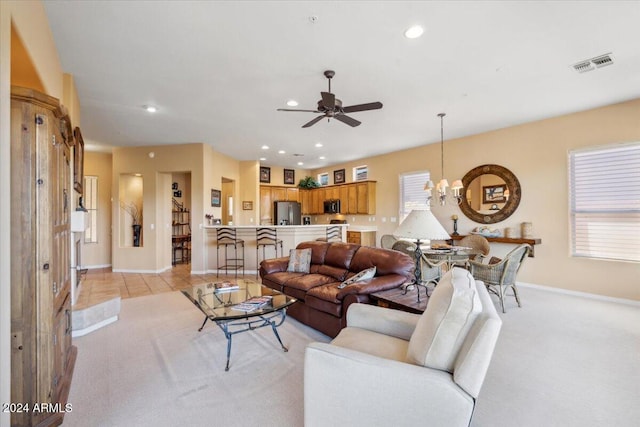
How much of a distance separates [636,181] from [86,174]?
11.1 metres

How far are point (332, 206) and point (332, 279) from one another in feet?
18.3

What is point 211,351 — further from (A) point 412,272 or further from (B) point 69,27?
(B) point 69,27

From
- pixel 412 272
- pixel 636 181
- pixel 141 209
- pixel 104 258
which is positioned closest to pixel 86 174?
pixel 141 209

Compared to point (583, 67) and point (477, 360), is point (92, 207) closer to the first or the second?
point (477, 360)

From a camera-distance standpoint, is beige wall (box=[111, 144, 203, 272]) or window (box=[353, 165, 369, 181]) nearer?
beige wall (box=[111, 144, 203, 272])

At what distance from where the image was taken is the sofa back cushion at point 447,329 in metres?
1.42

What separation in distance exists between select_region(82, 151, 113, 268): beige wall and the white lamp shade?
811 centimetres

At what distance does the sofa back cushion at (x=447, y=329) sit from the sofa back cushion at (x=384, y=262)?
1.72 metres

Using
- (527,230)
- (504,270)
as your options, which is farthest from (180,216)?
(527,230)

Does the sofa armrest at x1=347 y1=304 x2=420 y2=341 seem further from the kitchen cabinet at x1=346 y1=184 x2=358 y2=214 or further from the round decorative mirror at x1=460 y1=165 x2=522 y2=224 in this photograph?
the kitchen cabinet at x1=346 y1=184 x2=358 y2=214

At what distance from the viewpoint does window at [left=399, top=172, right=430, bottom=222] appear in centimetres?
705

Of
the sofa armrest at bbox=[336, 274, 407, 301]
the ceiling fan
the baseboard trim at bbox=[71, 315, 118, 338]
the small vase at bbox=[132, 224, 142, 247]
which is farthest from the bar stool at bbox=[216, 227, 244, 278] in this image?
the sofa armrest at bbox=[336, 274, 407, 301]

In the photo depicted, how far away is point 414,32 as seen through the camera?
2.67 meters

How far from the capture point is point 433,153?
22.3ft
